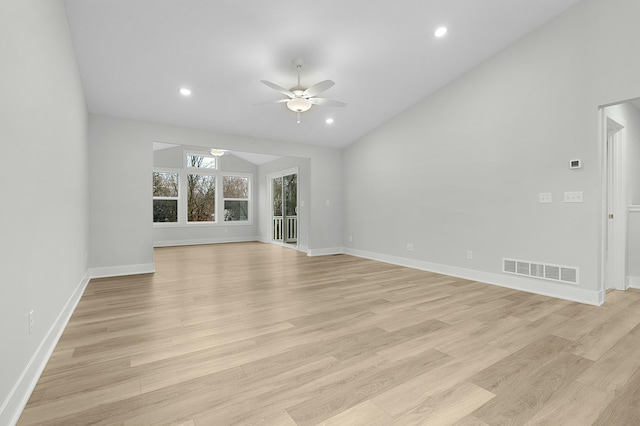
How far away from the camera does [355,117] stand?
557cm

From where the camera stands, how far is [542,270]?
365cm

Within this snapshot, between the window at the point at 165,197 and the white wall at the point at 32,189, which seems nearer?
the white wall at the point at 32,189

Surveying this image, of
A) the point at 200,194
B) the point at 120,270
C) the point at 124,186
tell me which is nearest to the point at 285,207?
the point at 200,194

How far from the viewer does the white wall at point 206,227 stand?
873 centimetres

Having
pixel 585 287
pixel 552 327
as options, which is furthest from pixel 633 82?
pixel 552 327

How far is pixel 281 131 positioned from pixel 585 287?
510cm

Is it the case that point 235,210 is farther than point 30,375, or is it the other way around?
point 235,210

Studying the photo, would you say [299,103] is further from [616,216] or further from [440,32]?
[616,216]

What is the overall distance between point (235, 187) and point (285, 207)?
2201 mm

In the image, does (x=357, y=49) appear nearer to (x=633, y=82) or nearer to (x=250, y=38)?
(x=250, y=38)

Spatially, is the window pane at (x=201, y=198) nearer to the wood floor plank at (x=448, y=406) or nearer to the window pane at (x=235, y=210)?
the window pane at (x=235, y=210)

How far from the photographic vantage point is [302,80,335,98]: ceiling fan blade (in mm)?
3432

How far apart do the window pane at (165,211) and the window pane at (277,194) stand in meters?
2.90

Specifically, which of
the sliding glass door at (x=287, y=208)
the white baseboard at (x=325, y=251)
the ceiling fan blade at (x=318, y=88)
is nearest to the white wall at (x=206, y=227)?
the sliding glass door at (x=287, y=208)
